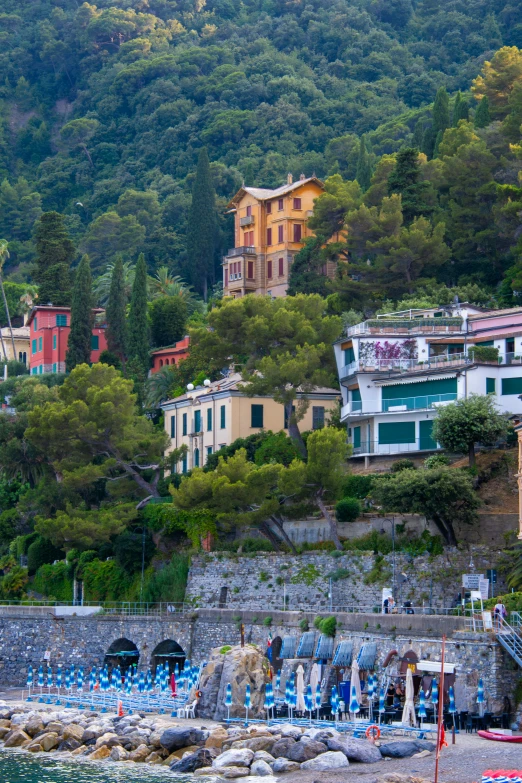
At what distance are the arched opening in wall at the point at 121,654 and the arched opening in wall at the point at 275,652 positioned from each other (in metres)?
10.2

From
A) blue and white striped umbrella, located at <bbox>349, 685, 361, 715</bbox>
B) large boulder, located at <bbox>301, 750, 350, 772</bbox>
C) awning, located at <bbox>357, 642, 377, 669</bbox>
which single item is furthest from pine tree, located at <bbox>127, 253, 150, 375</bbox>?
large boulder, located at <bbox>301, 750, 350, 772</bbox>

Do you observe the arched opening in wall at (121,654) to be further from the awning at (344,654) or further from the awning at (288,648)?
the awning at (344,654)

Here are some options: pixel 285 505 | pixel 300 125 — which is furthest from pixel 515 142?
pixel 300 125

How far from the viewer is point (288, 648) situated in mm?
45344

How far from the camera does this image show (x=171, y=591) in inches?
2222

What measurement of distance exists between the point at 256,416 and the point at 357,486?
35.0 ft

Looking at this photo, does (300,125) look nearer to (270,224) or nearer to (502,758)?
(270,224)

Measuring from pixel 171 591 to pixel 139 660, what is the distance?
3350 millimetres

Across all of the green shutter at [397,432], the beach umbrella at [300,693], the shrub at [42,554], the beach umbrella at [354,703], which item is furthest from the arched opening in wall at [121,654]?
the beach umbrella at [354,703]

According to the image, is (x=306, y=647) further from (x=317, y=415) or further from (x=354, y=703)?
(x=317, y=415)

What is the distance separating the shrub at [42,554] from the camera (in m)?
64.9

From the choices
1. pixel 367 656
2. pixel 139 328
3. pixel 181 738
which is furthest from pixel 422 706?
pixel 139 328

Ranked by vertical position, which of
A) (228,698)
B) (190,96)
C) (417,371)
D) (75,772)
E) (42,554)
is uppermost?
(190,96)

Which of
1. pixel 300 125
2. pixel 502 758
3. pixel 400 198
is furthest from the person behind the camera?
pixel 300 125
